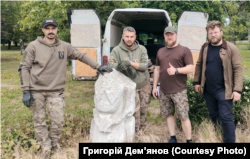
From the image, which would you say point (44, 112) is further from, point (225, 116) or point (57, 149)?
point (225, 116)

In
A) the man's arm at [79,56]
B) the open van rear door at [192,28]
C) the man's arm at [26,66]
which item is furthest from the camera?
the open van rear door at [192,28]

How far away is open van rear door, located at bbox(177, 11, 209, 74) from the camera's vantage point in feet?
17.9

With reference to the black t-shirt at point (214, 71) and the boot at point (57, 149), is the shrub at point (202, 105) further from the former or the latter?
the boot at point (57, 149)

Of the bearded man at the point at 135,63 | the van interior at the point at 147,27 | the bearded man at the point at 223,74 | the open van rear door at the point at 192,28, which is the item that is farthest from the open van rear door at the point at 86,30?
the bearded man at the point at 223,74

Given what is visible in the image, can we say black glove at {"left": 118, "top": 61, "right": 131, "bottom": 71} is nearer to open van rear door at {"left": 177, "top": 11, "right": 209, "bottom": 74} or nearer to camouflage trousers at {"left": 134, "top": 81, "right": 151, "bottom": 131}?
camouflage trousers at {"left": 134, "top": 81, "right": 151, "bottom": 131}

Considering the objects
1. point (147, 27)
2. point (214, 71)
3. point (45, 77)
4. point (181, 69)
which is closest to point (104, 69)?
point (45, 77)

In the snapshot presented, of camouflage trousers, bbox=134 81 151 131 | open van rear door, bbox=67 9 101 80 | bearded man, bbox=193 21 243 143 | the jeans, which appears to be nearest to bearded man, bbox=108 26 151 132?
camouflage trousers, bbox=134 81 151 131

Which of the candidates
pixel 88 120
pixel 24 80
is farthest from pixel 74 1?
pixel 24 80

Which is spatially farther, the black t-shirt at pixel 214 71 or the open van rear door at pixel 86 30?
the open van rear door at pixel 86 30

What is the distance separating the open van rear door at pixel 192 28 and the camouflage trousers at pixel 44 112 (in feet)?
10.4

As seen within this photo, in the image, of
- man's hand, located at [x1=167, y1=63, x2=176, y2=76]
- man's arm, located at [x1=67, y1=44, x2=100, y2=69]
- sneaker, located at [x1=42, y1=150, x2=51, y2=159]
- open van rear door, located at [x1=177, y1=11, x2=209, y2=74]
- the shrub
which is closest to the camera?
man's hand, located at [x1=167, y1=63, x2=176, y2=76]

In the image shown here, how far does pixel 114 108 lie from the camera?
3.32 m

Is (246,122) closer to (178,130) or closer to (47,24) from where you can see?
(178,130)

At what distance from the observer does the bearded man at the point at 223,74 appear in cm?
313
